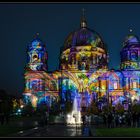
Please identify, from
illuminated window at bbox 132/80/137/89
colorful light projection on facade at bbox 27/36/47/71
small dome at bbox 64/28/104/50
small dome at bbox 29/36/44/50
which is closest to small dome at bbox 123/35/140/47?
small dome at bbox 64/28/104/50

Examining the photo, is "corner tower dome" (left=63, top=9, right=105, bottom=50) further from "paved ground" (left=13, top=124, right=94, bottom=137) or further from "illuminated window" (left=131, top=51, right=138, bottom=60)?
"paved ground" (left=13, top=124, right=94, bottom=137)

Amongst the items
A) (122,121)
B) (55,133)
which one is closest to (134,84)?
(122,121)

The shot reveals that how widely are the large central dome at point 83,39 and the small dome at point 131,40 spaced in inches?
302

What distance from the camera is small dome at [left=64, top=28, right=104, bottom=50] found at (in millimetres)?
126875

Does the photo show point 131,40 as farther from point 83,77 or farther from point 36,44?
point 36,44

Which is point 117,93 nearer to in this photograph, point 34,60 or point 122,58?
point 122,58

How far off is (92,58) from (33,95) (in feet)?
75.1

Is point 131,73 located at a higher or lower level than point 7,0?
higher

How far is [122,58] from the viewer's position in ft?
403

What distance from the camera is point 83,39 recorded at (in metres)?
128

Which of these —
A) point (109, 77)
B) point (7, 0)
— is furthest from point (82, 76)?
point (7, 0)

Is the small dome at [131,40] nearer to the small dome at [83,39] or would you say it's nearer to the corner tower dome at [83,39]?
the corner tower dome at [83,39]

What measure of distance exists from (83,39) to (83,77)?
17876 mm

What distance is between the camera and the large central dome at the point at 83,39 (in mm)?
126875
